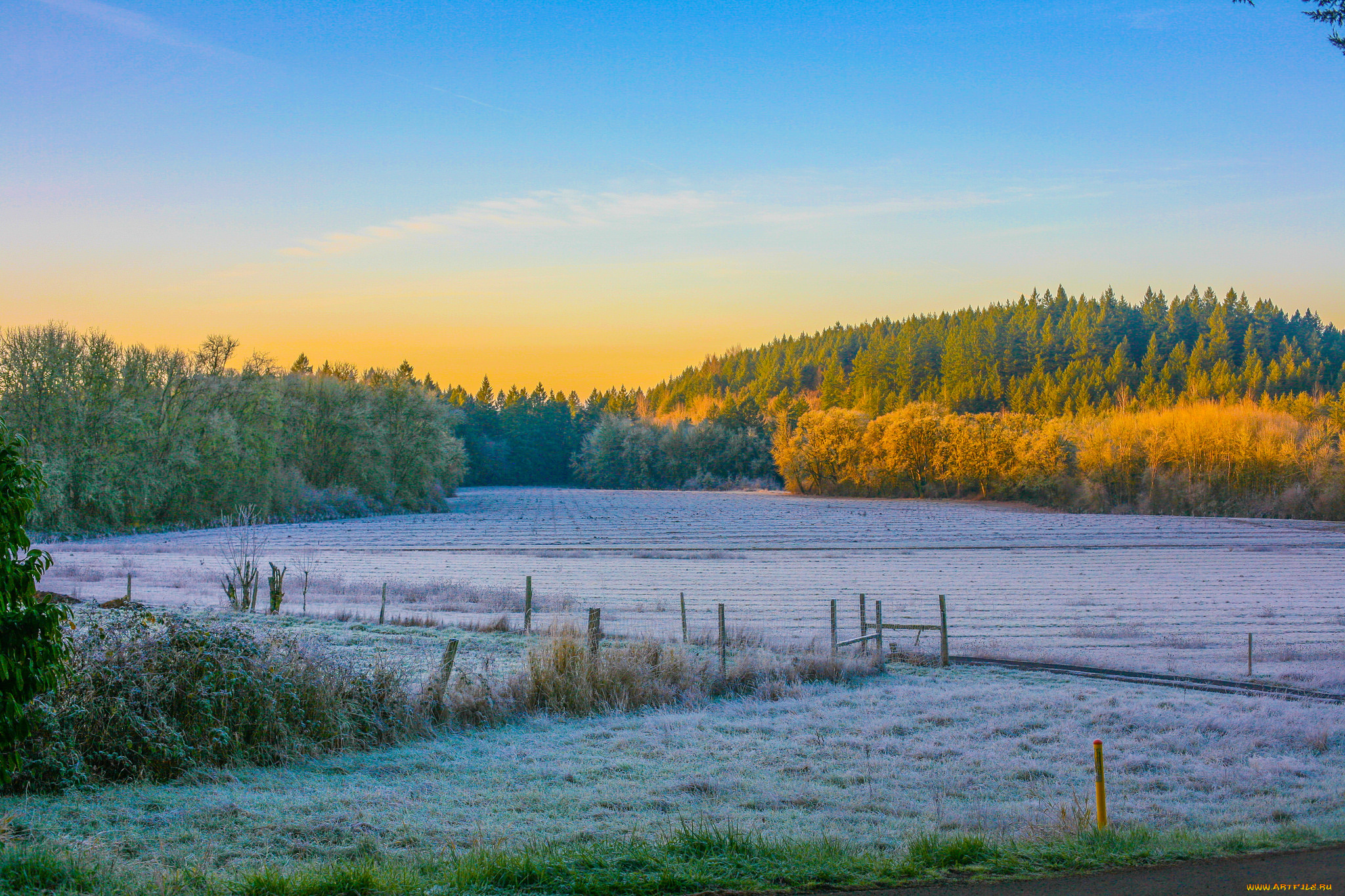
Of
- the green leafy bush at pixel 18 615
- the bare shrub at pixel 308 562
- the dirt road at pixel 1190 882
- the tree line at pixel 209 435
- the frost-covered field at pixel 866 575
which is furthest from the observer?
the tree line at pixel 209 435

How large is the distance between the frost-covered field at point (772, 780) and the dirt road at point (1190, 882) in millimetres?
1357

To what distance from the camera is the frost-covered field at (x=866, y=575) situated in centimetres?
2411

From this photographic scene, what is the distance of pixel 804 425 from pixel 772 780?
117 meters

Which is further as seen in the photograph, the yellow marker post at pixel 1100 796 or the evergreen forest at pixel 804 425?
the evergreen forest at pixel 804 425

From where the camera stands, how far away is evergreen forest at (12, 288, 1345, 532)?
5769 cm

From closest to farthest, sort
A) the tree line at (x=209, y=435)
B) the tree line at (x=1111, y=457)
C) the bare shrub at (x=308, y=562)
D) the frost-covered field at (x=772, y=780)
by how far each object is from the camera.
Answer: the frost-covered field at (x=772, y=780) → the bare shrub at (x=308, y=562) → the tree line at (x=209, y=435) → the tree line at (x=1111, y=457)

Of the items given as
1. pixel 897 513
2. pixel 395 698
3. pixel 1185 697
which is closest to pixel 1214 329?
pixel 897 513

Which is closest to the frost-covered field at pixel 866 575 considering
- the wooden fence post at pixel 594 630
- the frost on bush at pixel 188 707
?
the wooden fence post at pixel 594 630

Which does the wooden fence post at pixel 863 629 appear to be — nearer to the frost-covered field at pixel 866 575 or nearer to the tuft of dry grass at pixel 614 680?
the frost-covered field at pixel 866 575

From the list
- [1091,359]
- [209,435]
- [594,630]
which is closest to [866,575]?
[594,630]

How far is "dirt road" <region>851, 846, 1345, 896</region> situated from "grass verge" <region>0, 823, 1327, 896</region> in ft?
0.61

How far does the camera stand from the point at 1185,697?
15.3 metres

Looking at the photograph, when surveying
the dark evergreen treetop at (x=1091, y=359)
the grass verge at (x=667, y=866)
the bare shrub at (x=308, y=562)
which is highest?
the dark evergreen treetop at (x=1091, y=359)

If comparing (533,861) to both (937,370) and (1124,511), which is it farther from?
(937,370)
